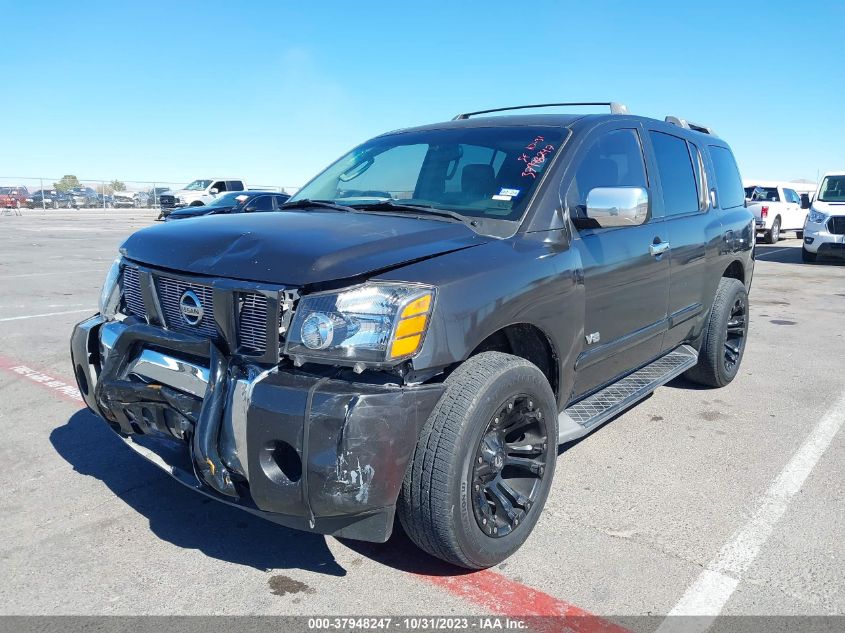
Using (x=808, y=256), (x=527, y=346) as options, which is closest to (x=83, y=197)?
(x=808, y=256)

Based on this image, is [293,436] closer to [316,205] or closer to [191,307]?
[191,307]

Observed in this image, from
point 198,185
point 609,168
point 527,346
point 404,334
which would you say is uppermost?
point 198,185

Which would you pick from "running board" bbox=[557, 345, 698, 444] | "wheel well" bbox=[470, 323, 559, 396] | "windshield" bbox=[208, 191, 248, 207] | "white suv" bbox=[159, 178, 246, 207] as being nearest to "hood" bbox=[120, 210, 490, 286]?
"wheel well" bbox=[470, 323, 559, 396]

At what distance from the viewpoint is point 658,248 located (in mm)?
4023

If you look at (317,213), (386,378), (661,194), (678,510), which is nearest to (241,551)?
(386,378)

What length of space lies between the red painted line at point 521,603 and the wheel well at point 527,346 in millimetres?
929

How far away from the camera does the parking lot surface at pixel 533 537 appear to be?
264 cm

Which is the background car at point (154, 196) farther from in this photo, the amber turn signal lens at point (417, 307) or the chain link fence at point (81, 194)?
the amber turn signal lens at point (417, 307)

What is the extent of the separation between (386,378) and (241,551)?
3.84 ft

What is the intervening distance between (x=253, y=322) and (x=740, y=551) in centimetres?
228

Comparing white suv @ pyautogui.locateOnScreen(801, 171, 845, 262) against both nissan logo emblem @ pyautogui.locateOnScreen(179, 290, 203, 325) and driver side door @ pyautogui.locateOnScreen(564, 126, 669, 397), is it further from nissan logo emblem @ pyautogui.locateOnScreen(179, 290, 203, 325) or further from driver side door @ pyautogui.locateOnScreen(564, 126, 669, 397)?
nissan logo emblem @ pyautogui.locateOnScreen(179, 290, 203, 325)

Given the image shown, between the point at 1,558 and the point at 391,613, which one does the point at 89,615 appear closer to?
the point at 1,558

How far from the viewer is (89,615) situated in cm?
251

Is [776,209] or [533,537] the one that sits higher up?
[776,209]
